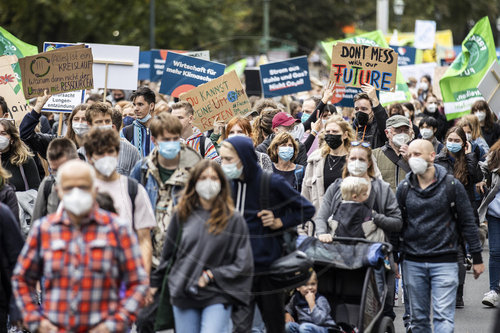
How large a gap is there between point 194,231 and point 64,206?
1193 millimetres

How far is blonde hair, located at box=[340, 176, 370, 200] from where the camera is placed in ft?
24.0

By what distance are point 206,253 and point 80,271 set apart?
1165 mm

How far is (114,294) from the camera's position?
16.5 feet

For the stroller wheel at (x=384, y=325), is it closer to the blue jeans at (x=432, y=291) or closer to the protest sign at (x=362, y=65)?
the blue jeans at (x=432, y=291)

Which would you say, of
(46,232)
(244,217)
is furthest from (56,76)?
(46,232)

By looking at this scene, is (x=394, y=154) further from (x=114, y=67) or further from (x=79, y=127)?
(x=114, y=67)

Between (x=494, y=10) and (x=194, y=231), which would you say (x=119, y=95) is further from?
(x=494, y=10)

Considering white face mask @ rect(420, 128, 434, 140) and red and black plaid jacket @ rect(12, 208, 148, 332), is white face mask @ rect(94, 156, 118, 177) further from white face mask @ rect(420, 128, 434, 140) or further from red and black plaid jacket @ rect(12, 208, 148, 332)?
white face mask @ rect(420, 128, 434, 140)

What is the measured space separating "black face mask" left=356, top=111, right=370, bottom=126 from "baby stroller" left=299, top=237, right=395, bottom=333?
392cm

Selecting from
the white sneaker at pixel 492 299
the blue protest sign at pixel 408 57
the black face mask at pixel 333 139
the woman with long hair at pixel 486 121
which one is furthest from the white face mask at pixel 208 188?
the blue protest sign at pixel 408 57

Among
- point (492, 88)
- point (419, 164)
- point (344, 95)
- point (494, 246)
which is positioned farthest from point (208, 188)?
point (344, 95)

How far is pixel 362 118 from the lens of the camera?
1088cm

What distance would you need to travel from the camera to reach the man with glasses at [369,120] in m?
10.7

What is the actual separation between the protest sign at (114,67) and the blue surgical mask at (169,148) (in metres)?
6.28
